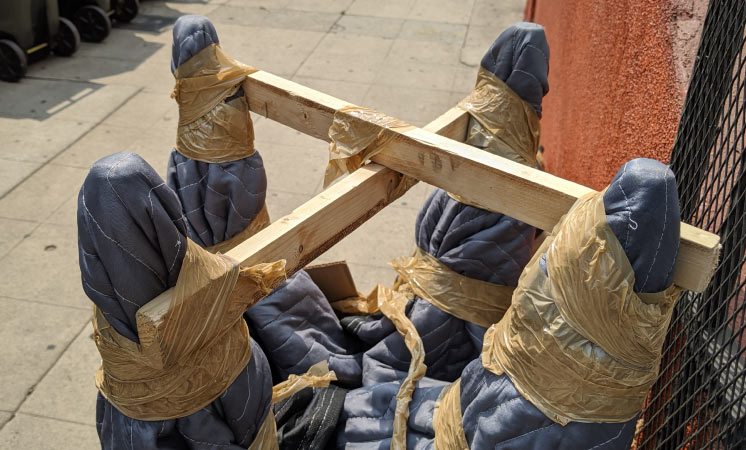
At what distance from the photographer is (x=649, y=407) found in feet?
7.70

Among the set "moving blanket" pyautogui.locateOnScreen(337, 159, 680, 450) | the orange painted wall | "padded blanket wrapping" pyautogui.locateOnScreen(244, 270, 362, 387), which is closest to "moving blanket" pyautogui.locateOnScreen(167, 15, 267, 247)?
"padded blanket wrapping" pyautogui.locateOnScreen(244, 270, 362, 387)

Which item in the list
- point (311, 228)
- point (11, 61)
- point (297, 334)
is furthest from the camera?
point (11, 61)

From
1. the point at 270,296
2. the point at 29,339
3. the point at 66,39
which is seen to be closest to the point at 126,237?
the point at 270,296

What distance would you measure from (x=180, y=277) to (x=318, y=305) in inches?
55.4

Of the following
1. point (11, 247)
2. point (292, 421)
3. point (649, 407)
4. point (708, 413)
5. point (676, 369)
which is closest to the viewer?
point (708, 413)

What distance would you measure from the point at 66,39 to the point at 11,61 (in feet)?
2.95

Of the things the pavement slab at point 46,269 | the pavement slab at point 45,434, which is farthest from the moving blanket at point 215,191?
the pavement slab at point 46,269

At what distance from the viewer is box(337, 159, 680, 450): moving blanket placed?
152 cm

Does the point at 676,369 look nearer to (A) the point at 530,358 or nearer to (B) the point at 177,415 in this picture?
(A) the point at 530,358

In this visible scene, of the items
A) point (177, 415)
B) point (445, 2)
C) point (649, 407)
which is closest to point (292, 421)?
point (177, 415)

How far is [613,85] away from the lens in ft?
11.3

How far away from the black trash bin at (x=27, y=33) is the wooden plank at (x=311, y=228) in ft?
22.4

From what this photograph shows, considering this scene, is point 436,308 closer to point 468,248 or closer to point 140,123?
point 468,248

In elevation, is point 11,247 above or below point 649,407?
below
